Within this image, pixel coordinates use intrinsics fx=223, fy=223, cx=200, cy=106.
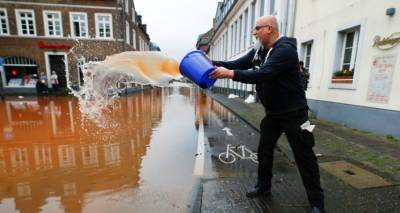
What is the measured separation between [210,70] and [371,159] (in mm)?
3872

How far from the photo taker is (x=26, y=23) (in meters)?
21.9

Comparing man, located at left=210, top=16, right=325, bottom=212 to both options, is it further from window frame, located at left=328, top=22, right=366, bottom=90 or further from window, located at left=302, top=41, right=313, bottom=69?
window, located at left=302, top=41, right=313, bottom=69

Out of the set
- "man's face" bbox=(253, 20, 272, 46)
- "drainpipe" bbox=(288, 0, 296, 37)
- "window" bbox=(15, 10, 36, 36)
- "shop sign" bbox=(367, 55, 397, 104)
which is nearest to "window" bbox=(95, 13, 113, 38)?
"window" bbox=(15, 10, 36, 36)

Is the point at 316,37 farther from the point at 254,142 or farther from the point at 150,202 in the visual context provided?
the point at 150,202

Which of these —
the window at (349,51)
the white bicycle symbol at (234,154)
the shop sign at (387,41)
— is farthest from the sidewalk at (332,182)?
the window at (349,51)

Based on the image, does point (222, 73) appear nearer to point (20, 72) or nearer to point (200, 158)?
point (200, 158)

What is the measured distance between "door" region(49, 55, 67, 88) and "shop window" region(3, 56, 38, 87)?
1488 mm

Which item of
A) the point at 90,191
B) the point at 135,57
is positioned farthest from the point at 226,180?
the point at 135,57

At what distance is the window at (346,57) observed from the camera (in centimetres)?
697

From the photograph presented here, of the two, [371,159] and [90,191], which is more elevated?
[371,159]

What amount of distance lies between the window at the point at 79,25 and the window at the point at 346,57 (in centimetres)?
2258

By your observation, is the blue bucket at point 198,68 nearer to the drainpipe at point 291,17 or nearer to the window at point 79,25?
the drainpipe at point 291,17

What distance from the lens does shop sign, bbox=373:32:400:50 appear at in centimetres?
541

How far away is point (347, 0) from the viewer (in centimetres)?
701
